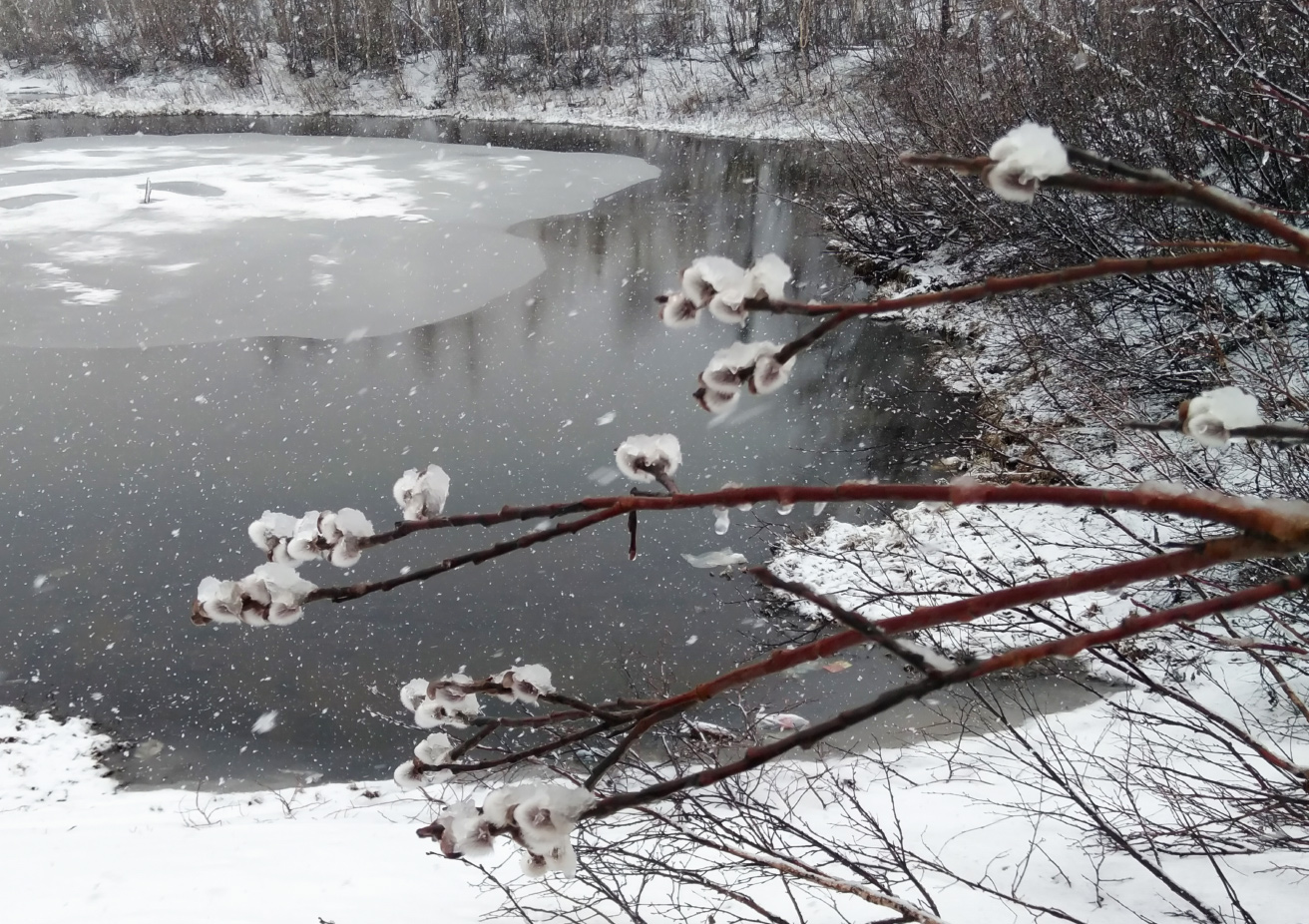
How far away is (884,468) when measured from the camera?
702cm

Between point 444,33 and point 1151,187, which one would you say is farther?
point 444,33

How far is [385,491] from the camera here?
6723 mm

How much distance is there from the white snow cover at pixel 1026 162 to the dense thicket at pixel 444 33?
25611mm

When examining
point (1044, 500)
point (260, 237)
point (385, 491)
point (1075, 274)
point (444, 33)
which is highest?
point (444, 33)

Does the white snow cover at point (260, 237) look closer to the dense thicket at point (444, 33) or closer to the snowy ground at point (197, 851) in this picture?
the snowy ground at point (197, 851)

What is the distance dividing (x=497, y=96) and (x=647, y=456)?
85.4 feet

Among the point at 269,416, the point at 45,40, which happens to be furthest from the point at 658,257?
the point at 45,40

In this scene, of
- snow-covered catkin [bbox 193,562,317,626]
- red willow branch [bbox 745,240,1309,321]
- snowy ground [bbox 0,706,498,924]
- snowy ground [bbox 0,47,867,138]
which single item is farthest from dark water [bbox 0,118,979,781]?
snowy ground [bbox 0,47,867,138]

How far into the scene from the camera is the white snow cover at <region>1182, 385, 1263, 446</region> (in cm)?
57

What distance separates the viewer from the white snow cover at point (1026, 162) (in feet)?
1.71

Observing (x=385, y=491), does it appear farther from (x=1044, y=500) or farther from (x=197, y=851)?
(x=1044, y=500)

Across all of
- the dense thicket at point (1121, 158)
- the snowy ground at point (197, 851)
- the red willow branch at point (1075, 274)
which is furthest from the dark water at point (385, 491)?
the red willow branch at point (1075, 274)

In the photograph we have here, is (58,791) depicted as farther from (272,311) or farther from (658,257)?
(658,257)

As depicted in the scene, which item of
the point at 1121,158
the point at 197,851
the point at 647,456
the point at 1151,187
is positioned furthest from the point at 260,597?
the point at 1121,158
